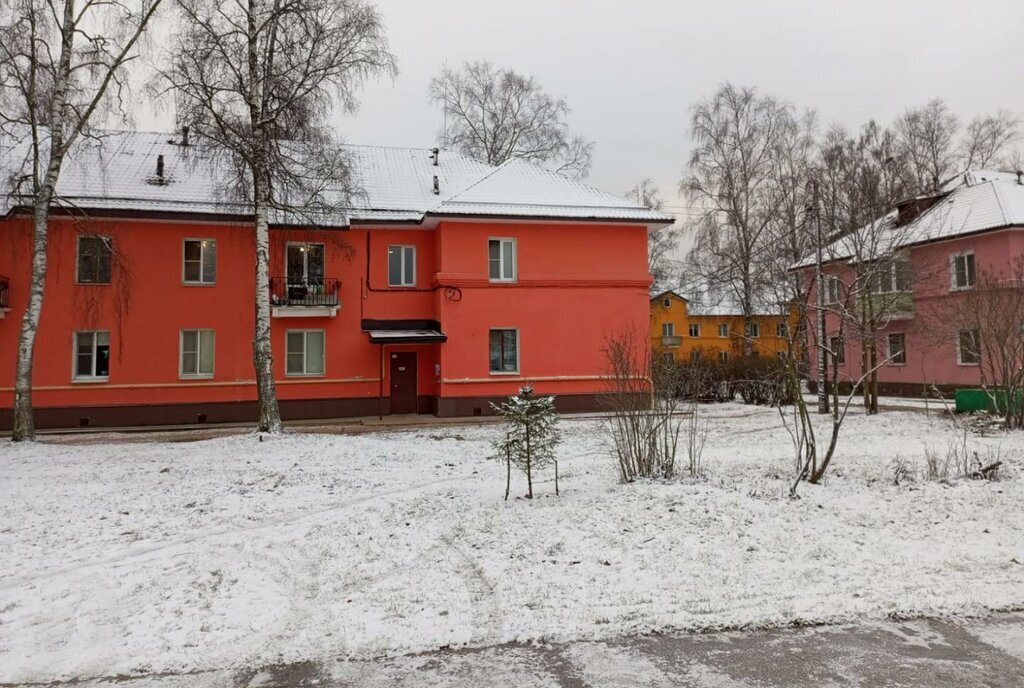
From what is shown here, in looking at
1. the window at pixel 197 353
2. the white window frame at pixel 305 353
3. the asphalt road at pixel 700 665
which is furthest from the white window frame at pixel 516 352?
the asphalt road at pixel 700 665

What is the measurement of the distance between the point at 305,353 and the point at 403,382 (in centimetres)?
343

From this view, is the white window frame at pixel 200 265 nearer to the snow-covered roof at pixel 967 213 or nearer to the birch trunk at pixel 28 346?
the birch trunk at pixel 28 346

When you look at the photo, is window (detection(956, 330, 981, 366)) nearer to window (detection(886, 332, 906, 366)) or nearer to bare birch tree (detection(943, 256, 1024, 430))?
bare birch tree (detection(943, 256, 1024, 430))

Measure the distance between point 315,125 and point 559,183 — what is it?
970 cm

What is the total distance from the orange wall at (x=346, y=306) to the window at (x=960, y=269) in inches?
565

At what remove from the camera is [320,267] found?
20.9m

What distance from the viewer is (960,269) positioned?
25.8 metres

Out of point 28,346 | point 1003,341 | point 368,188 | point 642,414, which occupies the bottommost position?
point 642,414

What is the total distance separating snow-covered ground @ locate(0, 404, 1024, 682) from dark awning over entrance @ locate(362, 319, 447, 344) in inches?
384

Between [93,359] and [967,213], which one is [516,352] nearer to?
[93,359]

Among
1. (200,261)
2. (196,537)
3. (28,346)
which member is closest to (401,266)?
(200,261)

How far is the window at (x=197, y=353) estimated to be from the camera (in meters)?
20.0

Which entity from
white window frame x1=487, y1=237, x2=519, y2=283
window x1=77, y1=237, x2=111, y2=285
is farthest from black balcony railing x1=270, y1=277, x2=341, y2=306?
white window frame x1=487, y1=237, x2=519, y2=283

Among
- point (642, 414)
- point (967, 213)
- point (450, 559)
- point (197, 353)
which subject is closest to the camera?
point (450, 559)
